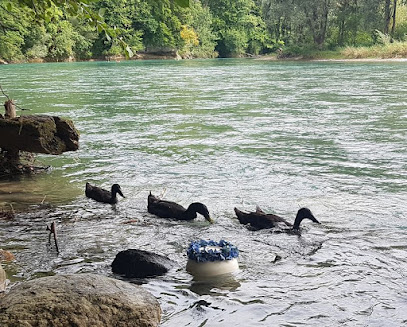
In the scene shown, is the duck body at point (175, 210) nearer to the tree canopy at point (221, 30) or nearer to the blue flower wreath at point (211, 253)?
the blue flower wreath at point (211, 253)

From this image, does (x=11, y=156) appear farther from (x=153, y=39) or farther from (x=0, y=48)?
(x=153, y=39)

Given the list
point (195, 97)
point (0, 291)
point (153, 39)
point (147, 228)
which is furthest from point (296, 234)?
point (153, 39)

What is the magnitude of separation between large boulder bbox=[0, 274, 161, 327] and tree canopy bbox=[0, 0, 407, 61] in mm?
39437

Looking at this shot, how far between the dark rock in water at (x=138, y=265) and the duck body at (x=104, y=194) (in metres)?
2.78

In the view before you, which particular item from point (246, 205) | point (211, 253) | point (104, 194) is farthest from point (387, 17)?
point (211, 253)

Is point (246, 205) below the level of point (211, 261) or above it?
below

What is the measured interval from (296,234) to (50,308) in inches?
137

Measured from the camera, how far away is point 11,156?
995cm

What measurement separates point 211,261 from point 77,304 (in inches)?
63.2

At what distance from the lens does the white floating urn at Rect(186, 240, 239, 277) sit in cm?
530

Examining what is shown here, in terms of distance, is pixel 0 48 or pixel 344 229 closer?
pixel 344 229

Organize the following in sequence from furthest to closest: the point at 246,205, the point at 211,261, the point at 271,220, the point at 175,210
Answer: the point at 246,205 → the point at 175,210 → the point at 271,220 → the point at 211,261

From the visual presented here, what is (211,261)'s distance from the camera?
532 centimetres

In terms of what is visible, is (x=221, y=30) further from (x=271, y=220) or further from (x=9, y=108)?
(x=271, y=220)
